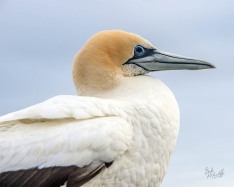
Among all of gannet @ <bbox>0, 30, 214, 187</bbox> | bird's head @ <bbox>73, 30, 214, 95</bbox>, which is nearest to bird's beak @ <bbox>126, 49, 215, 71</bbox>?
bird's head @ <bbox>73, 30, 214, 95</bbox>

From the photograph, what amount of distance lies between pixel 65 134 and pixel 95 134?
0.29 m

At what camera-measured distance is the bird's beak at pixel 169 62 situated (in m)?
8.88

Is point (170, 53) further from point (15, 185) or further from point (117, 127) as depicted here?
point (15, 185)

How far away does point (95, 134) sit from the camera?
7.57 m

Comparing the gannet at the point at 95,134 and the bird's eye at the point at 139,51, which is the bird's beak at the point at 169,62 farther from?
the gannet at the point at 95,134

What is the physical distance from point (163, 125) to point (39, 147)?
132 centimetres

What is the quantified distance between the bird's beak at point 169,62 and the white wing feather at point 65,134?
45.7 inches

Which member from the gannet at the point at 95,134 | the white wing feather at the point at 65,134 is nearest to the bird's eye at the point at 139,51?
the gannet at the point at 95,134

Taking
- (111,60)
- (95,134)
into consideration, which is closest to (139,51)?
(111,60)

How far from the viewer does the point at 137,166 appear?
7.73 metres

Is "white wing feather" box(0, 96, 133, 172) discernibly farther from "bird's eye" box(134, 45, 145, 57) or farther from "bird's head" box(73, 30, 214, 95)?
"bird's eye" box(134, 45, 145, 57)

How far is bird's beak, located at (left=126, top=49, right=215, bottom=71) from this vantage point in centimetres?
888

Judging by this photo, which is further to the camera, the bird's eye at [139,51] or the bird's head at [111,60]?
the bird's eye at [139,51]

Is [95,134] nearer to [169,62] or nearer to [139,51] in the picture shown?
[139,51]
